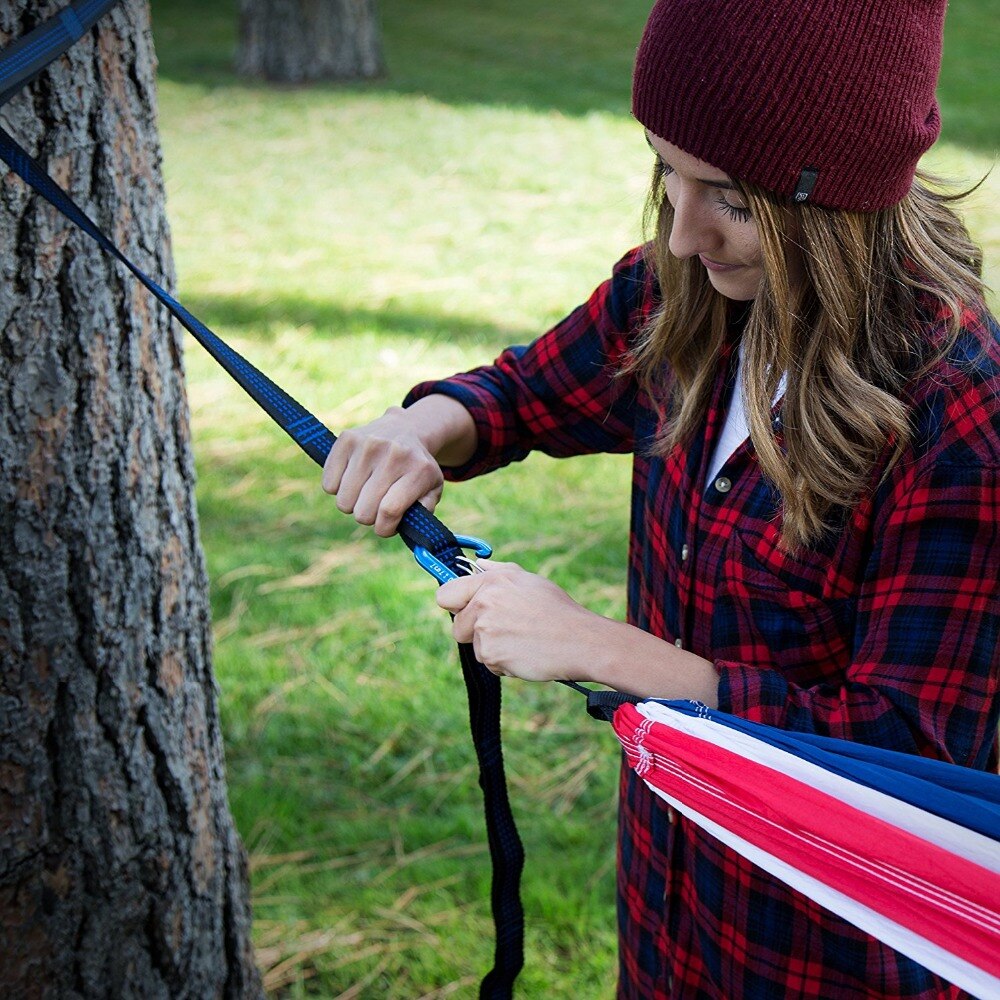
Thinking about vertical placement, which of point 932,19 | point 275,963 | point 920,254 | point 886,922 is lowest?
point 275,963

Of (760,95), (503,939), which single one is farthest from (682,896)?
(760,95)

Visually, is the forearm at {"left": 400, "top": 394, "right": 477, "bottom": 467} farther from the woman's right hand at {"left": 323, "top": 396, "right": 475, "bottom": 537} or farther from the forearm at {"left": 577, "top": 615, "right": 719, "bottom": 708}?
the forearm at {"left": 577, "top": 615, "right": 719, "bottom": 708}

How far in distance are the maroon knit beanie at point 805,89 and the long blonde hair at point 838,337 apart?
0.13 ft

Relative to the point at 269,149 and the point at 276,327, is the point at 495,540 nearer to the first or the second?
the point at 276,327

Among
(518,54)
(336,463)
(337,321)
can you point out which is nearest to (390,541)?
(337,321)

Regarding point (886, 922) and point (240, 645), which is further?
point (240, 645)

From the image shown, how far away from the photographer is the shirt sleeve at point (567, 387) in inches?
64.9

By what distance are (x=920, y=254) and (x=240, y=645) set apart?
7.51 ft

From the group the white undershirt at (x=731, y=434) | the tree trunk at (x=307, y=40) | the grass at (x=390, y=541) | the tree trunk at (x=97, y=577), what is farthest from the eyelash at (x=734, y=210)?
the tree trunk at (x=307, y=40)

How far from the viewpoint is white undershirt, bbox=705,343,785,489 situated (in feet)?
4.72

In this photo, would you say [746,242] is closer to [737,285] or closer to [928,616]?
[737,285]

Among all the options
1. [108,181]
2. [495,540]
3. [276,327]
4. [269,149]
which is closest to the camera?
[108,181]

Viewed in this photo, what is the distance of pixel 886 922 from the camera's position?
3.49 feet

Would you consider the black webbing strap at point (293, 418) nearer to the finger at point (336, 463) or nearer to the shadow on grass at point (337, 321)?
the finger at point (336, 463)
